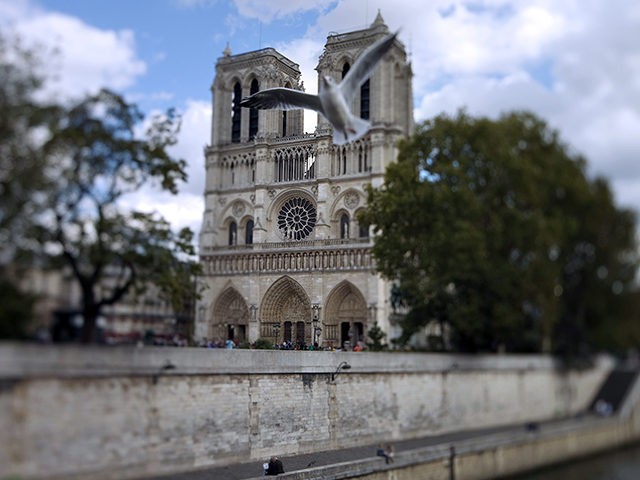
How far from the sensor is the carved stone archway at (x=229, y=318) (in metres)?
17.7

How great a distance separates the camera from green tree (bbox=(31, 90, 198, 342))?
29.7 feet

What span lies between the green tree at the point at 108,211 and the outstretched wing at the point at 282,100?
2.81 metres

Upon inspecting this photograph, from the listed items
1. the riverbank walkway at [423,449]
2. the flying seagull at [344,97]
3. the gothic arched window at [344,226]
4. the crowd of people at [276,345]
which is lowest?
the riverbank walkway at [423,449]

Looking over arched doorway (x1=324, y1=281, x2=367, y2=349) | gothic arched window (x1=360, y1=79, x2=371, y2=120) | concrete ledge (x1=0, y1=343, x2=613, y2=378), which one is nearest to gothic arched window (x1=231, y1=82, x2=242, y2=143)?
gothic arched window (x1=360, y1=79, x2=371, y2=120)

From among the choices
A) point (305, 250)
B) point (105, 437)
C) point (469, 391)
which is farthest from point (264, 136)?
point (469, 391)

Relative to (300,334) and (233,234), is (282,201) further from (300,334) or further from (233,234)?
(300,334)

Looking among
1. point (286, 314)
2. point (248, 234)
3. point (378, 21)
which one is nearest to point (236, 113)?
point (248, 234)

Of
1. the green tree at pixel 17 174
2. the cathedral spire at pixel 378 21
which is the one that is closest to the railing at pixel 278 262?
the cathedral spire at pixel 378 21

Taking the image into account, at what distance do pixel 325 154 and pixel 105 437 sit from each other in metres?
8.71

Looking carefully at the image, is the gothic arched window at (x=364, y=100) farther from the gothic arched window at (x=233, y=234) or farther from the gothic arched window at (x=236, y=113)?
the gothic arched window at (x=233, y=234)

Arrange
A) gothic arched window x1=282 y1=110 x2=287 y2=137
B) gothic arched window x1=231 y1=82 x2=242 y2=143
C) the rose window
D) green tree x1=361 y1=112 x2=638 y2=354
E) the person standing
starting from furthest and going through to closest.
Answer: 1. green tree x1=361 y1=112 x2=638 y2=354
2. the rose window
3. gothic arched window x1=282 y1=110 x2=287 y2=137
4. gothic arched window x1=231 y1=82 x2=242 y2=143
5. the person standing

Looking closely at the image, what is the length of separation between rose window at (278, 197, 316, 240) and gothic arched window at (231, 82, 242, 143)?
2083 millimetres

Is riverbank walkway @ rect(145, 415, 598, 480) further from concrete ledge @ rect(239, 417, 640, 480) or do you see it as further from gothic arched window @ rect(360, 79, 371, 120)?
gothic arched window @ rect(360, 79, 371, 120)

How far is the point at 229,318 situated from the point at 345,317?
3450mm
